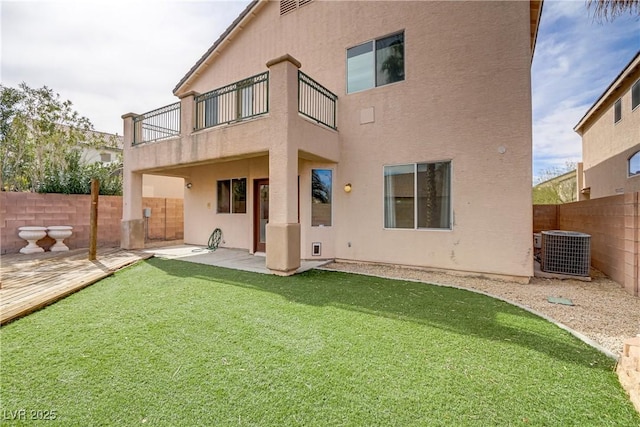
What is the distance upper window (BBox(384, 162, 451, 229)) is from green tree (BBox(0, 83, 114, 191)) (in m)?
13.3

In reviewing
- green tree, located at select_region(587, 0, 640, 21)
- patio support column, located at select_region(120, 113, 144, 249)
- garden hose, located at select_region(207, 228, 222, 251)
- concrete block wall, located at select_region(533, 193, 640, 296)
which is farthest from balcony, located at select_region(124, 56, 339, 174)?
concrete block wall, located at select_region(533, 193, 640, 296)

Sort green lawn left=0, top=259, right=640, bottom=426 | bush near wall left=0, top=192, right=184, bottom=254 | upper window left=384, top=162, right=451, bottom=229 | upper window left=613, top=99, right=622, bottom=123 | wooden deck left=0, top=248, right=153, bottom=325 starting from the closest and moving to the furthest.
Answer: green lawn left=0, top=259, right=640, bottom=426 < wooden deck left=0, top=248, right=153, bottom=325 < upper window left=384, top=162, right=451, bottom=229 < bush near wall left=0, top=192, right=184, bottom=254 < upper window left=613, top=99, right=622, bottom=123

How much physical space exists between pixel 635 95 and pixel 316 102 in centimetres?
1233

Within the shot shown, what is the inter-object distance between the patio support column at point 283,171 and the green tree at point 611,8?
502 centimetres

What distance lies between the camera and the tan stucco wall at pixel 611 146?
422 inches

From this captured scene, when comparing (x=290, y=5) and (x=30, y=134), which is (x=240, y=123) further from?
(x=30, y=134)

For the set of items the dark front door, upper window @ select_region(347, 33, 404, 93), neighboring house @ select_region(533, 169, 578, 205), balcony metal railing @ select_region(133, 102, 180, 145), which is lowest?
the dark front door

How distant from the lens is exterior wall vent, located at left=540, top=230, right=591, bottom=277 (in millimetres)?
6281

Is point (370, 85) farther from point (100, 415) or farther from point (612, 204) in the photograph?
point (100, 415)

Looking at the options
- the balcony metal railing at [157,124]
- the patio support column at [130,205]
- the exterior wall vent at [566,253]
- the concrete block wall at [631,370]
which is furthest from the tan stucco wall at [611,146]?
the patio support column at [130,205]

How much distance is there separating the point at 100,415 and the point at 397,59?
8818mm

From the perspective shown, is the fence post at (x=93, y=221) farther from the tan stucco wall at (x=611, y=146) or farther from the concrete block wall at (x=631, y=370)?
the tan stucco wall at (x=611, y=146)

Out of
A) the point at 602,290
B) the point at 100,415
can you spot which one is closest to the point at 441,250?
the point at 602,290

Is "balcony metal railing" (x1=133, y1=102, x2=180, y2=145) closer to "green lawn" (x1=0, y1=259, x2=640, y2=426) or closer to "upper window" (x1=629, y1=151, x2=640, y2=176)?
"green lawn" (x1=0, y1=259, x2=640, y2=426)
